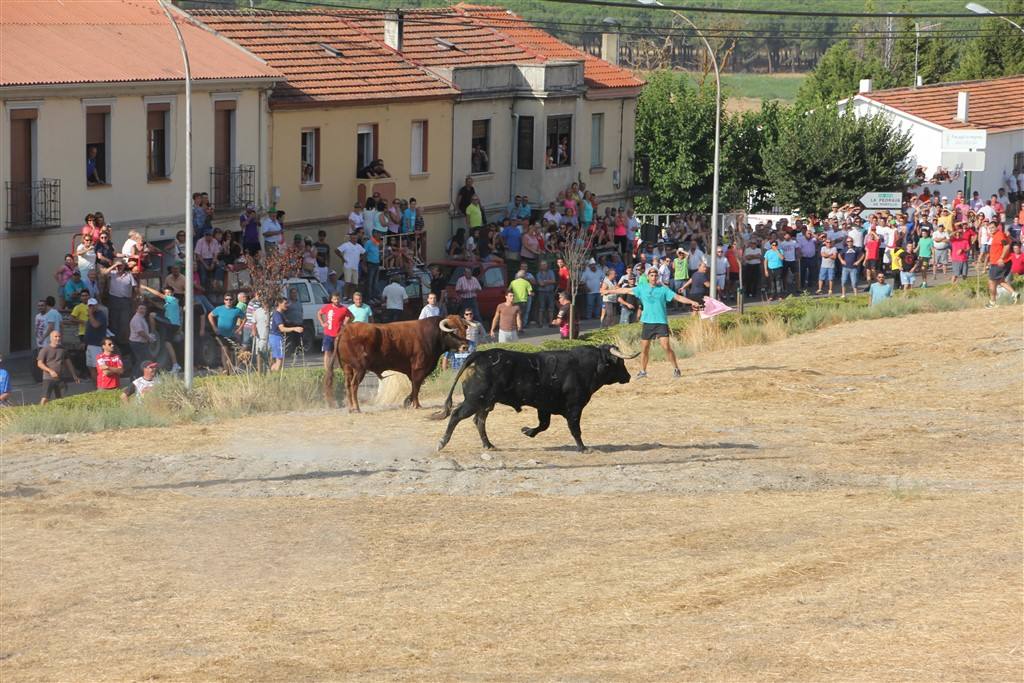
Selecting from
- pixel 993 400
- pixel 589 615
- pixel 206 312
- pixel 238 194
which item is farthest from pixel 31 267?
pixel 589 615

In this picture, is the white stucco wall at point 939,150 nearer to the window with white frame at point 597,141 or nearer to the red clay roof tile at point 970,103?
the red clay roof tile at point 970,103

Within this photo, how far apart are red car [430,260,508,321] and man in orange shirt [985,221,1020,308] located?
10307 mm

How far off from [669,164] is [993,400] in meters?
39.3

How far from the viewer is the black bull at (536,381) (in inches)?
749

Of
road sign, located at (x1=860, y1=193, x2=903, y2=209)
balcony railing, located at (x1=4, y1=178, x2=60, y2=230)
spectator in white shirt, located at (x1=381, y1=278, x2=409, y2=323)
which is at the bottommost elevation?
spectator in white shirt, located at (x1=381, y1=278, x2=409, y2=323)

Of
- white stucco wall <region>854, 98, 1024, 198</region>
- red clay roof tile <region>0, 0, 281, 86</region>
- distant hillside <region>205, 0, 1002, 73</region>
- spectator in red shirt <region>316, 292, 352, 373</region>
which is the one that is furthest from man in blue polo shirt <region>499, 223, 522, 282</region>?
distant hillside <region>205, 0, 1002, 73</region>

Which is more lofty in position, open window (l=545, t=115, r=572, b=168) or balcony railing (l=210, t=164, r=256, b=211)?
open window (l=545, t=115, r=572, b=168)

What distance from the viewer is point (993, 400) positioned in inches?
1027

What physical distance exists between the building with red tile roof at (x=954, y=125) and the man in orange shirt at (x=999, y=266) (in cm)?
1997

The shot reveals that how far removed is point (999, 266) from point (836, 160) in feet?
59.1

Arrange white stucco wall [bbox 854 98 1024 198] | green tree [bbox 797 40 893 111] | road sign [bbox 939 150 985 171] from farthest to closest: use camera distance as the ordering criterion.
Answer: green tree [bbox 797 40 893 111] → white stucco wall [bbox 854 98 1024 198] → road sign [bbox 939 150 985 171]

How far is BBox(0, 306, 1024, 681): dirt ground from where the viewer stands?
1319 centimetres

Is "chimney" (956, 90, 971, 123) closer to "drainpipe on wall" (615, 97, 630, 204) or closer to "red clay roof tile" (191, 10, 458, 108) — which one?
"drainpipe on wall" (615, 97, 630, 204)

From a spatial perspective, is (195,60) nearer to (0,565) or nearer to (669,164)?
(0,565)
